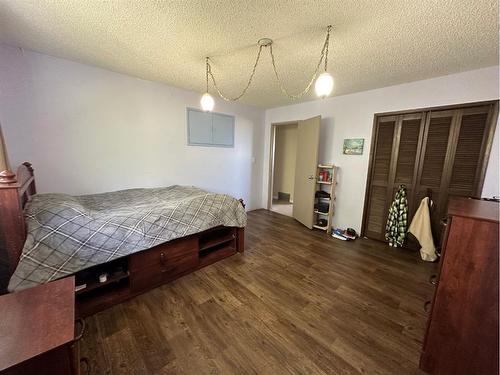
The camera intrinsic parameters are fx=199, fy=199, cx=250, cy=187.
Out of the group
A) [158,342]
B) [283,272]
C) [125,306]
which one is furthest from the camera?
[283,272]

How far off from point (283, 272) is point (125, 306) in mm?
1546

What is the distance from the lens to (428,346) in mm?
1210

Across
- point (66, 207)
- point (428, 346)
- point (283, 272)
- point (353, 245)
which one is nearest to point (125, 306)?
point (66, 207)

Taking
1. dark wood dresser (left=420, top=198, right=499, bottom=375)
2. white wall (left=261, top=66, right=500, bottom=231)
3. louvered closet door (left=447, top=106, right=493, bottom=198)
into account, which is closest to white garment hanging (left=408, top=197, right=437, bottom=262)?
louvered closet door (left=447, top=106, right=493, bottom=198)

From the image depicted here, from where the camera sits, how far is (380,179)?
9.98 ft

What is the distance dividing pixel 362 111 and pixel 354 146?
540mm

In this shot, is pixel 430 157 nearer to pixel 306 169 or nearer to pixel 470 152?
pixel 470 152

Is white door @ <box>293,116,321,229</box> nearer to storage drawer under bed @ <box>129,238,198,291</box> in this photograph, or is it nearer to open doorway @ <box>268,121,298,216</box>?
open doorway @ <box>268,121,298,216</box>

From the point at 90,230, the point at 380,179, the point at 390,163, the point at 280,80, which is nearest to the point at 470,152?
the point at 390,163

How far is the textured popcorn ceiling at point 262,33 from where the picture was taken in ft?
4.63

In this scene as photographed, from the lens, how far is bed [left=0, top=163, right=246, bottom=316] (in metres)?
1.25

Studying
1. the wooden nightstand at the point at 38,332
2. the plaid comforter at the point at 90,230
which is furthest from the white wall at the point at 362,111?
the wooden nightstand at the point at 38,332

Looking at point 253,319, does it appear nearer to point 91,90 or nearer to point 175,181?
point 175,181

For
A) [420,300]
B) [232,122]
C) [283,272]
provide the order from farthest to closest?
[232,122] → [283,272] → [420,300]
